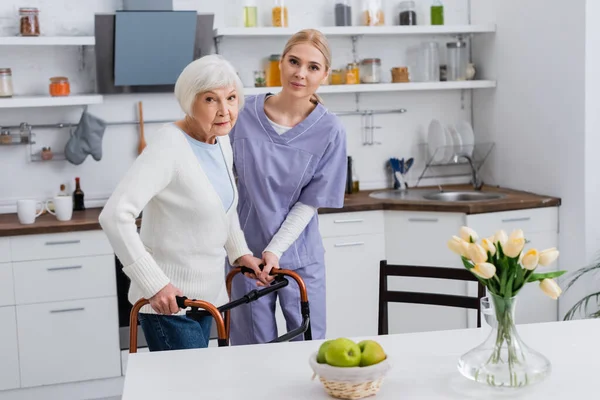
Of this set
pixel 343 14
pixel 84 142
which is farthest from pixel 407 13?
pixel 84 142

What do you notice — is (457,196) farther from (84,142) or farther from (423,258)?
(84,142)

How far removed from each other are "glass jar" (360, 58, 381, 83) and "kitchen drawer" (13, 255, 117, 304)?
172cm

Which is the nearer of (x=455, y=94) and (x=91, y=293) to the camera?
(x=91, y=293)

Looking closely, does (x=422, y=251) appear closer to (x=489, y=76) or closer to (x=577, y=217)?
(x=577, y=217)

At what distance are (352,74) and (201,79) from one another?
2.33m

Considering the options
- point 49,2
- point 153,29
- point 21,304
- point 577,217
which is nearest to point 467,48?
point 577,217

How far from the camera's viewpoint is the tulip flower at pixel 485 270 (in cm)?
164

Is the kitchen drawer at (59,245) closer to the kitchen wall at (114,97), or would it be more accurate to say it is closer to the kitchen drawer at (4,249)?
the kitchen drawer at (4,249)

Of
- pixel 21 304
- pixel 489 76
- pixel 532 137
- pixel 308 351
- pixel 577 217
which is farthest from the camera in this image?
pixel 489 76

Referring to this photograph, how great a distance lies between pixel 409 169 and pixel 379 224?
2.47 ft

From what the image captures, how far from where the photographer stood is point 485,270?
164cm

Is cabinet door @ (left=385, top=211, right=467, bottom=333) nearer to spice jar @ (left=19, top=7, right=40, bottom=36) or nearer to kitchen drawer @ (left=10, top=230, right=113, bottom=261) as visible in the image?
kitchen drawer @ (left=10, top=230, right=113, bottom=261)

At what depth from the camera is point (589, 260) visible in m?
3.94

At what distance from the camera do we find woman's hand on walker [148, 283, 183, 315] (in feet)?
7.01
